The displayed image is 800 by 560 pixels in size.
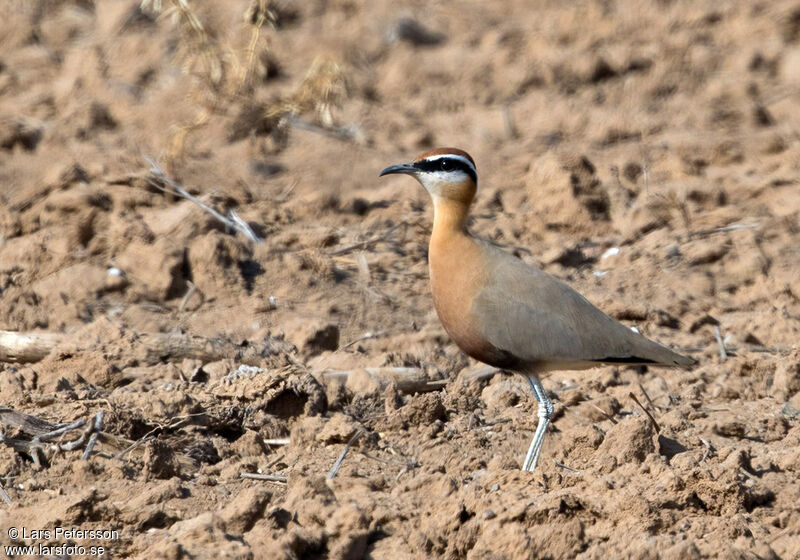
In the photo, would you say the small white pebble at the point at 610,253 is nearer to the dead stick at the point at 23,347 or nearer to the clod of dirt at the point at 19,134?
the dead stick at the point at 23,347

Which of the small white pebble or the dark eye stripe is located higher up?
the dark eye stripe

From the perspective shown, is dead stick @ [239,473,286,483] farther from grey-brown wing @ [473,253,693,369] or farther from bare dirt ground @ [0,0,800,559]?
grey-brown wing @ [473,253,693,369]

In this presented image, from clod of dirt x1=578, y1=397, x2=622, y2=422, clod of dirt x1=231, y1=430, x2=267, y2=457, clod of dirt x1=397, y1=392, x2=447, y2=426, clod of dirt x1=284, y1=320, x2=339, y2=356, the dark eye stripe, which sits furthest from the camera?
clod of dirt x1=284, y1=320, x2=339, y2=356

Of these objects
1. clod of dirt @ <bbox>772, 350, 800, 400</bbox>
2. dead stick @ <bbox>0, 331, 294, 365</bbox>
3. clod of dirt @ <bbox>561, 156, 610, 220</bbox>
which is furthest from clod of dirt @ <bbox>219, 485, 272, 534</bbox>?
clod of dirt @ <bbox>561, 156, 610, 220</bbox>

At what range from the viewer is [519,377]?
693 centimetres

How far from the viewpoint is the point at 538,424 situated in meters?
5.99

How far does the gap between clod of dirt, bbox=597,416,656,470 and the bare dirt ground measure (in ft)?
0.05

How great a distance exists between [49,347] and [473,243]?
250 cm

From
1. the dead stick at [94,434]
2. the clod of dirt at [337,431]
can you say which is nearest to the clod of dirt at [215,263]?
the clod of dirt at [337,431]

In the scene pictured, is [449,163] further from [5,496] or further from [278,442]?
[5,496]

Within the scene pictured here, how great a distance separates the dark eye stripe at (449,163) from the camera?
20.6 feet

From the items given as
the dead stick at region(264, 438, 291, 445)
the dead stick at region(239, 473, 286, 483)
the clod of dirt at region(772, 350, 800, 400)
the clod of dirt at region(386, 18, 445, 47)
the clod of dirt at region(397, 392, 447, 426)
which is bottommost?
the dead stick at region(239, 473, 286, 483)

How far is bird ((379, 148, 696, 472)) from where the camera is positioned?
19.4 feet

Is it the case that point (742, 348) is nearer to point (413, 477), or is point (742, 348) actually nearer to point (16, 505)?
point (413, 477)
